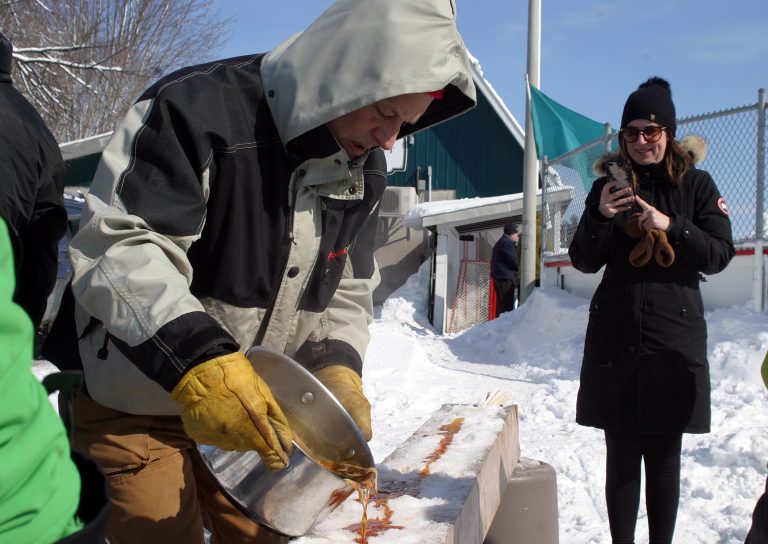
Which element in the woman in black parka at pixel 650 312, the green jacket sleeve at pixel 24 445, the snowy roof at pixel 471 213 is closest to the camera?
the green jacket sleeve at pixel 24 445

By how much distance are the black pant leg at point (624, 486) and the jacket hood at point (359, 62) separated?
186 centimetres

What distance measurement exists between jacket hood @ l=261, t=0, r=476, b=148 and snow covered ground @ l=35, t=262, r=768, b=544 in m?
1.17

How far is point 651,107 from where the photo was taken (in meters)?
3.03

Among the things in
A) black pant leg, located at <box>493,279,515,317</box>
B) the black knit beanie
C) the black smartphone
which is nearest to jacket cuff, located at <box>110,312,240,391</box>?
the black smartphone

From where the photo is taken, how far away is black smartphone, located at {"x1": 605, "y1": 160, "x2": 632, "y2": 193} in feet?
10.1

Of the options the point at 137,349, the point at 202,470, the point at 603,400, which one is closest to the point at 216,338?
the point at 137,349

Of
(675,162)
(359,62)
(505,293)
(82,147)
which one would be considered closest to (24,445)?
(359,62)

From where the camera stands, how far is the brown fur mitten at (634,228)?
9.92 ft

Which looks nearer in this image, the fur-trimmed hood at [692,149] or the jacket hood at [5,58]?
the jacket hood at [5,58]

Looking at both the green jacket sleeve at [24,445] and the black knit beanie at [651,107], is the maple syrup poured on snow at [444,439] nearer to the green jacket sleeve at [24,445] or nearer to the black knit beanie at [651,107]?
the black knit beanie at [651,107]

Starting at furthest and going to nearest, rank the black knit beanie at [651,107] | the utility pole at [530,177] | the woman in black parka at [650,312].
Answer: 1. the utility pole at [530,177]
2. the black knit beanie at [651,107]
3. the woman in black parka at [650,312]

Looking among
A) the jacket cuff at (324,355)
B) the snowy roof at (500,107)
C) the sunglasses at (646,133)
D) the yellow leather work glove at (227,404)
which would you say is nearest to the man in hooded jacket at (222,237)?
the yellow leather work glove at (227,404)

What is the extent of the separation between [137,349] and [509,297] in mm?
11701

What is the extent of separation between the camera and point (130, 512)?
178cm
